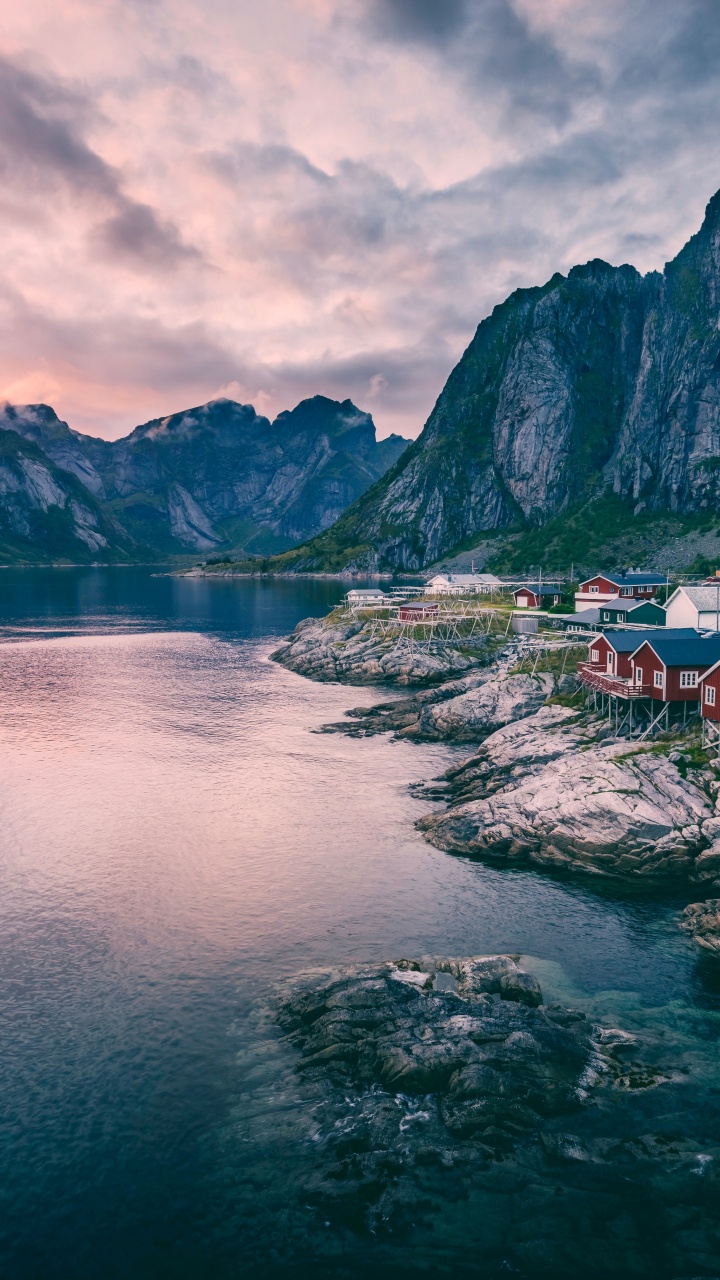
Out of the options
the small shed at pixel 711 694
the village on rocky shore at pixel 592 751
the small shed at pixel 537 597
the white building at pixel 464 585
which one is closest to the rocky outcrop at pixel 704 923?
the village on rocky shore at pixel 592 751

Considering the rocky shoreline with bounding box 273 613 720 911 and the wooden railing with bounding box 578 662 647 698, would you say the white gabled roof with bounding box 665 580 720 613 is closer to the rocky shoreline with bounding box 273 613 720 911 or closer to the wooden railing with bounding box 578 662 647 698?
the rocky shoreline with bounding box 273 613 720 911

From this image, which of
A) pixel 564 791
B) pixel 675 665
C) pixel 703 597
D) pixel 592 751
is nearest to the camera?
pixel 564 791

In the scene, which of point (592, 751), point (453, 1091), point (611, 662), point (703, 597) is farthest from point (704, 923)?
point (703, 597)

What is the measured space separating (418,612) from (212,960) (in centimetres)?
9599

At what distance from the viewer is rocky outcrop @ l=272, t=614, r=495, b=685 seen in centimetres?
11606

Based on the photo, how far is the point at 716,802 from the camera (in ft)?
166

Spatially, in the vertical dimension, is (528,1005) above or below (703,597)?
below

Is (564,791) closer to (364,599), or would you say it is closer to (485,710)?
(485,710)

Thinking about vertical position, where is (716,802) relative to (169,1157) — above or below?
above

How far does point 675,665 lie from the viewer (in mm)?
60531

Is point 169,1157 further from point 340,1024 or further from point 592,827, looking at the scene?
point 592,827

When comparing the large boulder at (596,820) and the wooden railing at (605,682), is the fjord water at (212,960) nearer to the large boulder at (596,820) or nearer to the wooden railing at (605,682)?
the large boulder at (596,820)

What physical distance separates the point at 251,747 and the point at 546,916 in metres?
44.6

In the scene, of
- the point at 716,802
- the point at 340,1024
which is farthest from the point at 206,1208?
the point at 716,802
